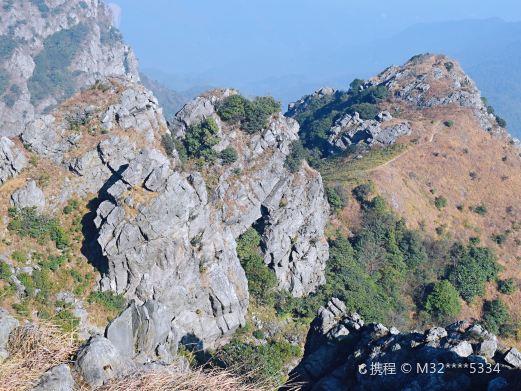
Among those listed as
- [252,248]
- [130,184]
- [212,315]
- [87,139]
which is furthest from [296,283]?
[87,139]

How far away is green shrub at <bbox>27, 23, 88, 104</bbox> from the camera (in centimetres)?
13600

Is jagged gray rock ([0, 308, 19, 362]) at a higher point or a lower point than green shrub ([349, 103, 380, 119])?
lower

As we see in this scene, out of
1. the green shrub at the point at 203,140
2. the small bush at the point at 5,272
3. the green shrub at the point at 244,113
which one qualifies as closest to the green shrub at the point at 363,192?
the green shrub at the point at 244,113

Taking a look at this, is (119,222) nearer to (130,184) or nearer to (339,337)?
(130,184)

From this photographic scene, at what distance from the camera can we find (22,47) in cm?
13988

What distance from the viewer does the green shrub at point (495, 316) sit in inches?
1802

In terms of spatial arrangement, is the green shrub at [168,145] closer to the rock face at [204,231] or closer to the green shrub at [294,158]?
Answer: the rock face at [204,231]

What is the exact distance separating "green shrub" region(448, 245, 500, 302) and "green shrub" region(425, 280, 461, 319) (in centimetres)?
190

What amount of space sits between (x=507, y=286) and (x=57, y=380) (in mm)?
50231

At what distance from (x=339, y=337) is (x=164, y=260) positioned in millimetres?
14792

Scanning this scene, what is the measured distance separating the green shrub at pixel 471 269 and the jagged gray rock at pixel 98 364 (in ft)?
149

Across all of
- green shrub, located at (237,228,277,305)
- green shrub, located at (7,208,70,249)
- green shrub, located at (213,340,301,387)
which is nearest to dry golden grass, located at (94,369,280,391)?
green shrub, located at (213,340,301,387)

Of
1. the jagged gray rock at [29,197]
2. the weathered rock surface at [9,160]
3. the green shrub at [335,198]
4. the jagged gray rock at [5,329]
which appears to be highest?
the weathered rock surface at [9,160]

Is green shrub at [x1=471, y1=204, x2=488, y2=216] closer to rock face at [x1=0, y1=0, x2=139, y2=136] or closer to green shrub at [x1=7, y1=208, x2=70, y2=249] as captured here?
green shrub at [x1=7, y1=208, x2=70, y2=249]
